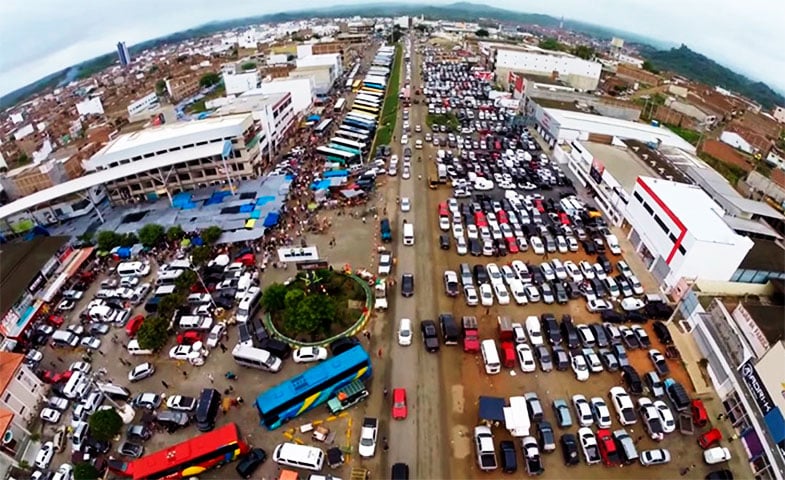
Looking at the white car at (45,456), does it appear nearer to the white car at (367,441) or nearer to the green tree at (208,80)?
the white car at (367,441)

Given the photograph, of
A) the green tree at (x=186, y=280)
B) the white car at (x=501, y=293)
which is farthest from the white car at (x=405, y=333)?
the green tree at (x=186, y=280)

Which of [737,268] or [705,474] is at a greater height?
[737,268]

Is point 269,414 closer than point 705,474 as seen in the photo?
No

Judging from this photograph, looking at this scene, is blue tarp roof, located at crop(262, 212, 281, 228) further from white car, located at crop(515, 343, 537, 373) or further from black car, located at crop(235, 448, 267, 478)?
white car, located at crop(515, 343, 537, 373)

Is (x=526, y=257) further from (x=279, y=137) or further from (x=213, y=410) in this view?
(x=279, y=137)

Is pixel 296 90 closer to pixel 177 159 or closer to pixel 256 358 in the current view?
pixel 177 159

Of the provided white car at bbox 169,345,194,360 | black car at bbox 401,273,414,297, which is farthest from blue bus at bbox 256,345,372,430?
black car at bbox 401,273,414,297

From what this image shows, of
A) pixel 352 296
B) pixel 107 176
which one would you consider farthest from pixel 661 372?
pixel 107 176
